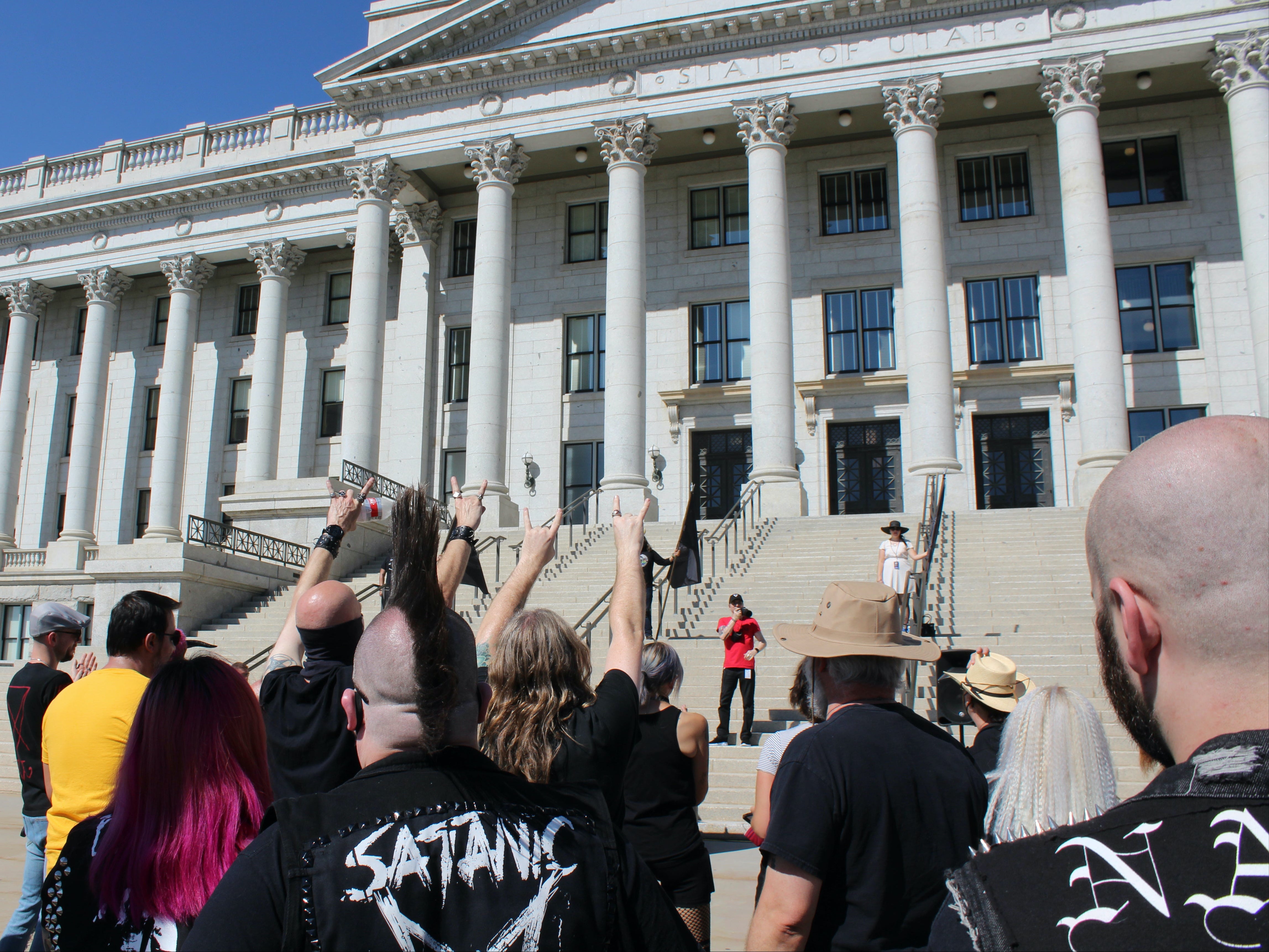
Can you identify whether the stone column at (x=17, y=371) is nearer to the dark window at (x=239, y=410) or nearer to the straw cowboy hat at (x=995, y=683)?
the dark window at (x=239, y=410)

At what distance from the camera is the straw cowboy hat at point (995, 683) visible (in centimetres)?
496

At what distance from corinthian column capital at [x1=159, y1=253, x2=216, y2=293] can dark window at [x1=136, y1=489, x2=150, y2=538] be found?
7790 millimetres

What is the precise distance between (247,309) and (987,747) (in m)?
36.4

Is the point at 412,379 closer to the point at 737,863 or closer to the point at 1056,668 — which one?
the point at 1056,668

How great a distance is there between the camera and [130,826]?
2.71 metres

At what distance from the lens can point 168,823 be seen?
270 cm

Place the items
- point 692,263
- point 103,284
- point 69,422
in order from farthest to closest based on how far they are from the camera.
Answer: point 69,422 → point 103,284 → point 692,263

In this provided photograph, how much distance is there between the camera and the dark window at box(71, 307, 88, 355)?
38719mm

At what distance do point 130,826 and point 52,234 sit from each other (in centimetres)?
4046

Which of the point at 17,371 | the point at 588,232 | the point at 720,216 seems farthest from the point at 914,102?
the point at 17,371

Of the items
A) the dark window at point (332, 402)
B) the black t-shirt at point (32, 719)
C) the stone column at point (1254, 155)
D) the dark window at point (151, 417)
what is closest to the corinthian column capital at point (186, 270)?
the dark window at point (151, 417)

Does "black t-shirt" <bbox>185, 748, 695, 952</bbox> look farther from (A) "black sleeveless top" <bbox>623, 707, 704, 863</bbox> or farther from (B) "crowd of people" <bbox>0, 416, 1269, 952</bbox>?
(A) "black sleeveless top" <bbox>623, 707, 704, 863</bbox>

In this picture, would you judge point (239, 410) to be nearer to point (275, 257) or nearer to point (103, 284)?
point (275, 257)

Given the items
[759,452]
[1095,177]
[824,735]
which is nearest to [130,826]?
[824,735]
